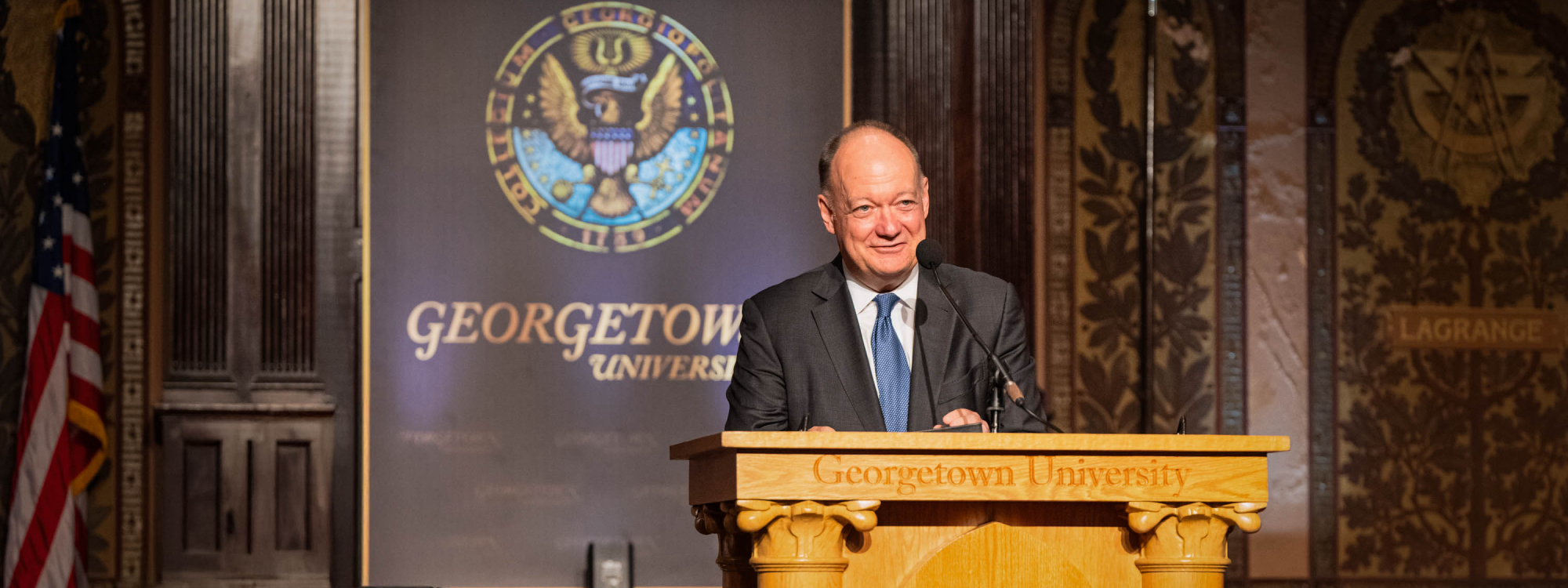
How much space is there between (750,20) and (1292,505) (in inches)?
105

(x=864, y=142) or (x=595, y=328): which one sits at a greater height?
(x=864, y=142)

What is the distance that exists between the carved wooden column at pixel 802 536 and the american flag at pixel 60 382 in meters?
3.34

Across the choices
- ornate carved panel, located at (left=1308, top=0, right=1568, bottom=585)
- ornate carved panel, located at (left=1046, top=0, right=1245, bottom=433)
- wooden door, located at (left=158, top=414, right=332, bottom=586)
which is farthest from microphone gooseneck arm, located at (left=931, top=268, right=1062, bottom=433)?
ornate carved panel, located at (left=1308, top=0, right=1568, bottom=585)

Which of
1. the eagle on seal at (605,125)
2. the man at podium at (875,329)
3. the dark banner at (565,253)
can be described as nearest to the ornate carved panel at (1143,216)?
the dark banner at (565,253)

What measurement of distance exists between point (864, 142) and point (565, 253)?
2359mm

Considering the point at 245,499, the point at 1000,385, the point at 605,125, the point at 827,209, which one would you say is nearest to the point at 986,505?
the point at 1000,385

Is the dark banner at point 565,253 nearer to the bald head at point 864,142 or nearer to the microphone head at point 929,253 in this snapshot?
the bald head at point 864,142

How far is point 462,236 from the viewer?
4469mm

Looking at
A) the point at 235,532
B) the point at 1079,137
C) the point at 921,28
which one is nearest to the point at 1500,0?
the point at 1079,137

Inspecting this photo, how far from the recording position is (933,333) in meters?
2.25

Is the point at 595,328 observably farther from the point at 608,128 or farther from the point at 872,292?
the point at 872,292

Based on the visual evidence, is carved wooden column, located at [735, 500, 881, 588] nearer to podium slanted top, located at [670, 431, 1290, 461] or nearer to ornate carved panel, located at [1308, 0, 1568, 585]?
A: podium slanted top, located at [670, 431, 1290, 461]

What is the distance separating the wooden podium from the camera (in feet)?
5.79

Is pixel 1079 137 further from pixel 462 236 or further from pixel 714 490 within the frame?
pixel 714 490
